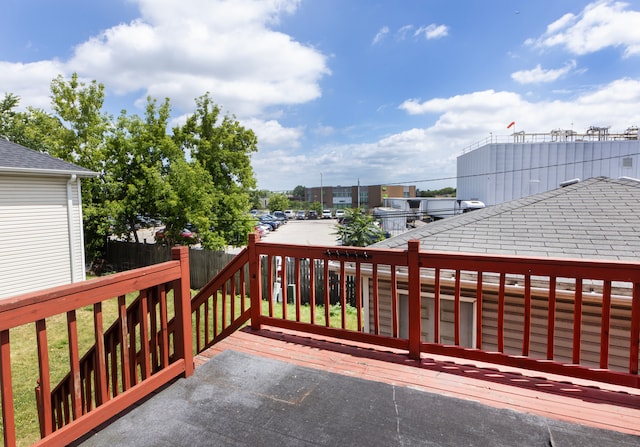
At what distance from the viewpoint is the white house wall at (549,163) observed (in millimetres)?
29469

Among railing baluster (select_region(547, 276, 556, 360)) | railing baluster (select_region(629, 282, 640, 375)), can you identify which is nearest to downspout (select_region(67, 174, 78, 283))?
railing baluster (select_region(547, 276, 556, 360))

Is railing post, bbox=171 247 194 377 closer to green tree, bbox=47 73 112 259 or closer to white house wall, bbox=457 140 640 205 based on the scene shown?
green tree, bbox=47 73 112 259

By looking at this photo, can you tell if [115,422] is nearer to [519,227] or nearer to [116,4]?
[519,227]

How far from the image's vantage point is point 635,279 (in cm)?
201

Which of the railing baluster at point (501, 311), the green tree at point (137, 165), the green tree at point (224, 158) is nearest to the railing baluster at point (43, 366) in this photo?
the railing baluster at point (501, 311)

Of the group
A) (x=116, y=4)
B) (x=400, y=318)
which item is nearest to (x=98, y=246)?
(x=116, y=4)

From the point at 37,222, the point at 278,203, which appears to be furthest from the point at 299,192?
the point at 37,222

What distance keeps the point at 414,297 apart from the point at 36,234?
1043cm

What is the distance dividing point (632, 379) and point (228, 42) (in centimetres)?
939

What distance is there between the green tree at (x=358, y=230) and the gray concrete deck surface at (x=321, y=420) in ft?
33.5

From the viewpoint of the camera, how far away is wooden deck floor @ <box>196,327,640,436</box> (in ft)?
6.47

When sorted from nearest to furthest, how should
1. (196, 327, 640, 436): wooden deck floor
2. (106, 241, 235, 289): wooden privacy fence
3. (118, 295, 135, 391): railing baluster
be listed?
(118, 295, 135, 391): railing baluster < (196, 327, 640, 436): wooden deck floor < (106, 241, 235, 289): wooden privacy fence

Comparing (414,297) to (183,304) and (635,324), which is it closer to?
(635,324)

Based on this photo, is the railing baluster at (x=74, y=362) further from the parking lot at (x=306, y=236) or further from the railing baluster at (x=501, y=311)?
the parking lot at (x=306, y=236)
